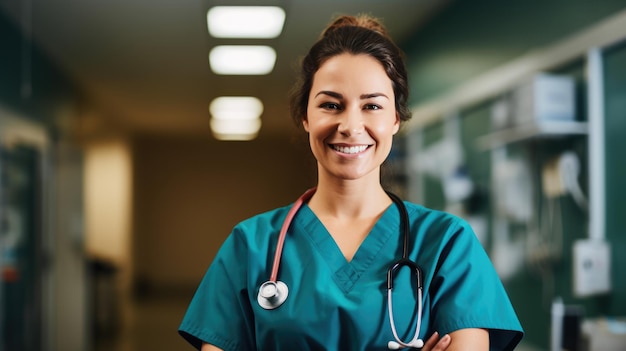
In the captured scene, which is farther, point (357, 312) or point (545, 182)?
point (545, 182)

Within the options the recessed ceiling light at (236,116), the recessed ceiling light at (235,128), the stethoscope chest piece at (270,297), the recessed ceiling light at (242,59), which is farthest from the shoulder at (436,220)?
the recessed ceiling light at (235,128)

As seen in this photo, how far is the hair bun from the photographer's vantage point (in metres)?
1.29

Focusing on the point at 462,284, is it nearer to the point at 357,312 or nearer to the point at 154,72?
the point at 357,312

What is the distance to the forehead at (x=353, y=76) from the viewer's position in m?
1.17

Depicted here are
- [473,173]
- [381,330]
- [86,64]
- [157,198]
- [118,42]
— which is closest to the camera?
[381,330]

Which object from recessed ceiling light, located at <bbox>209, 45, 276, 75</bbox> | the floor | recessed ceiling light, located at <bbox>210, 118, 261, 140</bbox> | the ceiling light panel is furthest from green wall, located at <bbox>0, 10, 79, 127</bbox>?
recessed ceiling light, located at <bbox>210, 118, 261, 140</bbox>

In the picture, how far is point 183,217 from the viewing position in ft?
39.5

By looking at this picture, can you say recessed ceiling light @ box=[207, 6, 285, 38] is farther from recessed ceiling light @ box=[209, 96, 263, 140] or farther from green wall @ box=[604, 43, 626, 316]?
recessed ceiling light @ box=[209, 96, 263, 140]

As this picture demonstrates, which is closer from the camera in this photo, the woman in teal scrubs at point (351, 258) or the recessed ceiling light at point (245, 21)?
the woman in teal scrubs at point (351, 258)

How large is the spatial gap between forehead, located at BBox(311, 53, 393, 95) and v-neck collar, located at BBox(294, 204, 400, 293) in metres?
0.23

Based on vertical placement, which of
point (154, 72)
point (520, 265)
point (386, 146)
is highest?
point (154, 72)

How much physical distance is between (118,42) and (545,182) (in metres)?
3.25

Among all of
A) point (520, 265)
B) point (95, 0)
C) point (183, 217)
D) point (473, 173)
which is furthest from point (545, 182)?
point (183, 217)

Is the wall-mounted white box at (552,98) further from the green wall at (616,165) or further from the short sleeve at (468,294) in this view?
the short sleeve at (468,294)
